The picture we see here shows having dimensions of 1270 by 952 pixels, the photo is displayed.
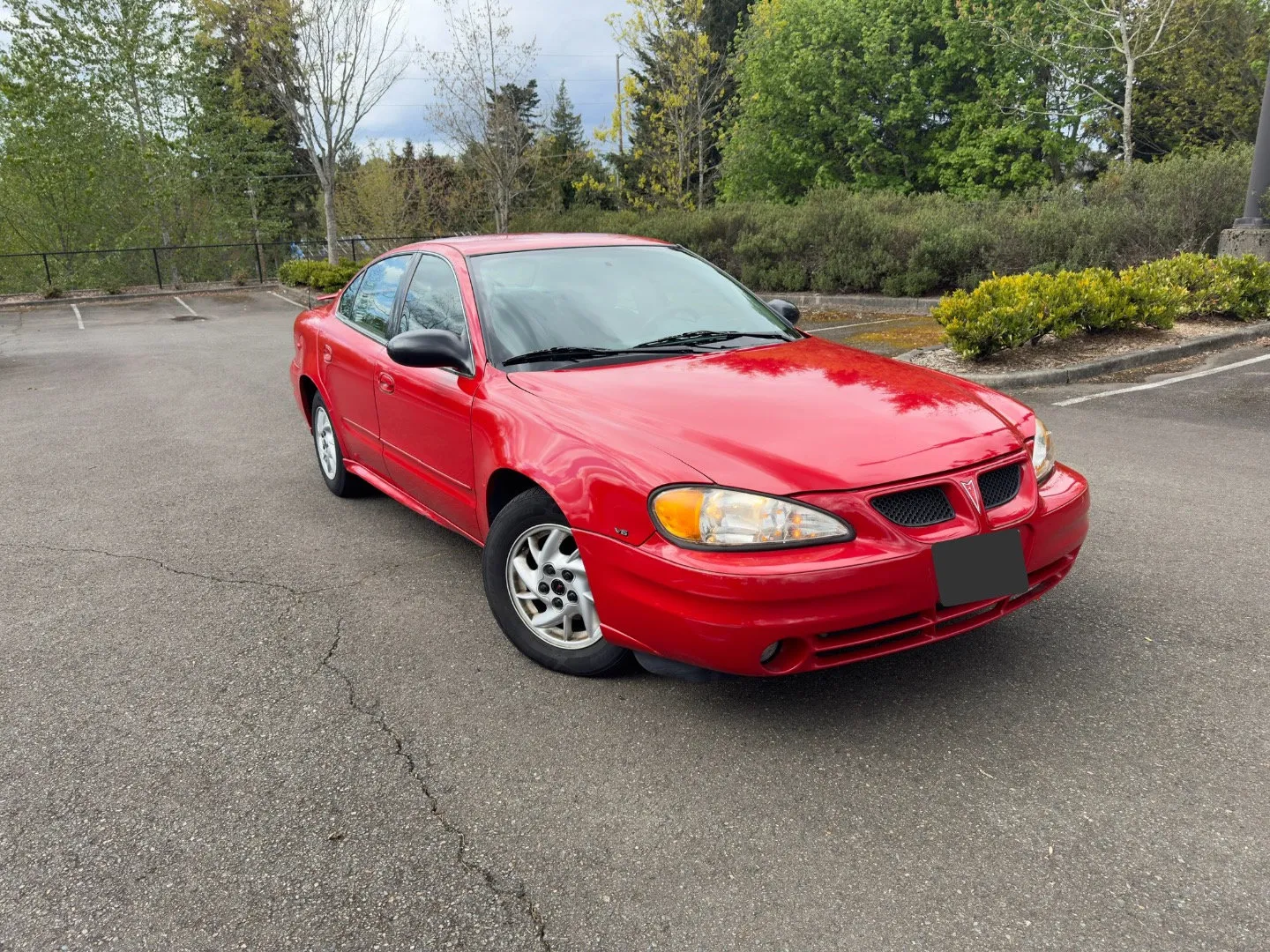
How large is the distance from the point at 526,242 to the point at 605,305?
732mm

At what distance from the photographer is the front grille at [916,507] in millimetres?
2617

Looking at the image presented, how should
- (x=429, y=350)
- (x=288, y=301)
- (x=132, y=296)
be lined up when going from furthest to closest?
(x=132, y=296) < (x=288, y=301) < (x=429, y=350)

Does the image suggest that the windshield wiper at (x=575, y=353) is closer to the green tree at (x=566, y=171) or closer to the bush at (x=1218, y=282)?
the bush at (x=1218, y=282)

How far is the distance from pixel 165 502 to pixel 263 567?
1.51m

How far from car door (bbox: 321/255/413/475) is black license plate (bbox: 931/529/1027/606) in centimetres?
285

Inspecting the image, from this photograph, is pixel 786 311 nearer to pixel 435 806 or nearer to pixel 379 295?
pixel 379 295

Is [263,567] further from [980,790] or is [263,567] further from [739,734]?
[980,790]

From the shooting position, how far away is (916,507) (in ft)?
8.70

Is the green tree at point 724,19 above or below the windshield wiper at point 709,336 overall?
above

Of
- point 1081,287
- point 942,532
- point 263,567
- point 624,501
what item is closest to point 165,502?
point 263,567

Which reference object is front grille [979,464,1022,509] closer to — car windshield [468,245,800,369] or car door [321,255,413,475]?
car windshield [468,245,800,369]

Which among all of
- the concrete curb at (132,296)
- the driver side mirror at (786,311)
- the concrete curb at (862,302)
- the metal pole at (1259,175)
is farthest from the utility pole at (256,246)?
the driver side mirror at (786,311)

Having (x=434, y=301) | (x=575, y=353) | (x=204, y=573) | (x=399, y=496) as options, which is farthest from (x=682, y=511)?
(x=204, y=573)

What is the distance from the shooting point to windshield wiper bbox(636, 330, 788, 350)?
3.71 metres
